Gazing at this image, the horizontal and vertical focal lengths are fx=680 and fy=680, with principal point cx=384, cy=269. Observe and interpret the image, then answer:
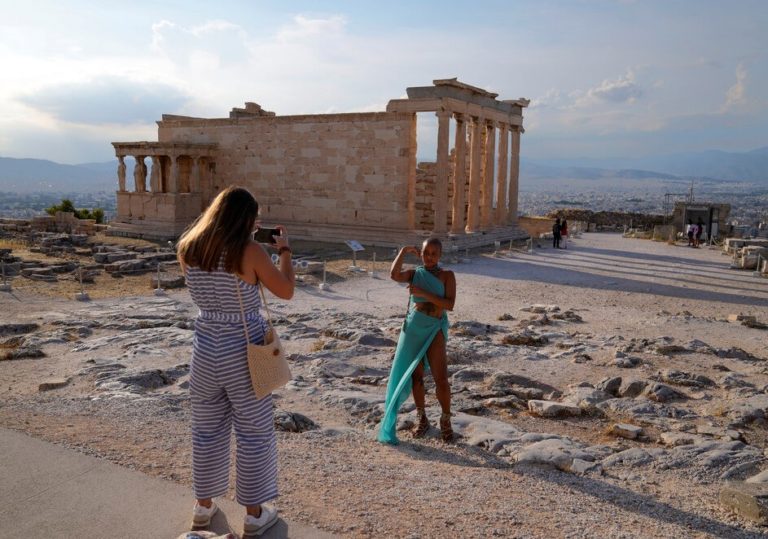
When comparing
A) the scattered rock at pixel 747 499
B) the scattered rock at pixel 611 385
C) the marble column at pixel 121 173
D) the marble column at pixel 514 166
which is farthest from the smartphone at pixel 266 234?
the marble column at pixel 121 173

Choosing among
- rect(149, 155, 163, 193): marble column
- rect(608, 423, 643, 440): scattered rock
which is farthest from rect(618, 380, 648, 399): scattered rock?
rect(149, 155, 163, 193): marble column

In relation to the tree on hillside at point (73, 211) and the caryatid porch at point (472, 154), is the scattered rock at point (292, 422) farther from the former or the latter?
the tree on hillside at point (73, 211)

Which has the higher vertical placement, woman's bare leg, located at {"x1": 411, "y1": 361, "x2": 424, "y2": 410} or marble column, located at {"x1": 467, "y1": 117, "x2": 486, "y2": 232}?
marble column, located at {"x1": 467, "y1": 117, "x2": 486, "y2": 232}

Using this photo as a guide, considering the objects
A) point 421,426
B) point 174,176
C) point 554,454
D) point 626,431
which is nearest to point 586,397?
point 626,431

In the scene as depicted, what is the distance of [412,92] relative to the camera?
24500 millimetres

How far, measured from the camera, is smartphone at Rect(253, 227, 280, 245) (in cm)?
462

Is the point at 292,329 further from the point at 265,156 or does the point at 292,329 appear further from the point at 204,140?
the point at 204,140

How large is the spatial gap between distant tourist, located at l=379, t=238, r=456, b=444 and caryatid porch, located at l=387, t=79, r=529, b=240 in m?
18.5

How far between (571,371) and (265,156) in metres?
21.8

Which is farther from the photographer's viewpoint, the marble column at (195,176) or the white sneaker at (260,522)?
the marble column at (195,176)

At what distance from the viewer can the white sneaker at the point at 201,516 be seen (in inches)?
161

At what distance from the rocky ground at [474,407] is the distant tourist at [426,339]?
34 cm

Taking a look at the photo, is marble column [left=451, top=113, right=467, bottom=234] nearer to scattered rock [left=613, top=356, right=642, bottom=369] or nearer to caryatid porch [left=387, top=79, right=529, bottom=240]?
caryatid porch [left=387, top=79, right=529, bottom=240]

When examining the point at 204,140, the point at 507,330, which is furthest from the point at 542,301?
the point at 204,140
